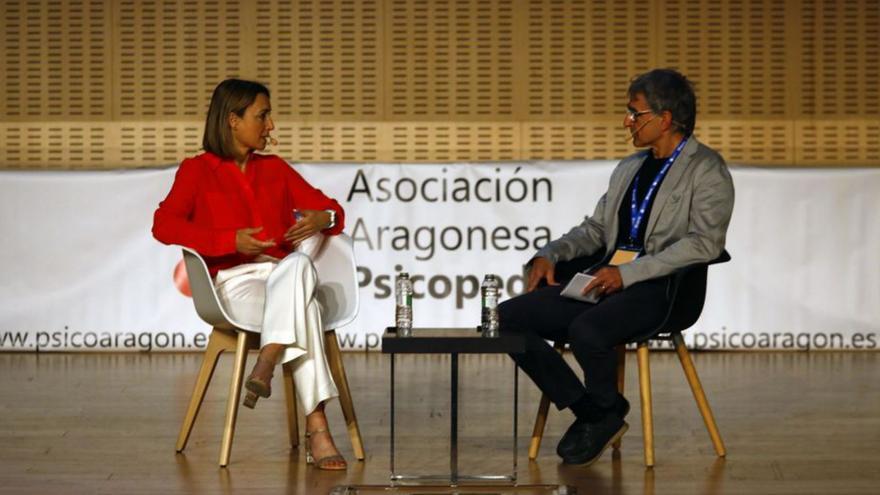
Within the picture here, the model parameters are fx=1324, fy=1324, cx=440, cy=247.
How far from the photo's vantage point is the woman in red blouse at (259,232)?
4.20 m

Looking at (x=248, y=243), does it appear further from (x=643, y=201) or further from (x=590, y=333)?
(x=643, y=201)

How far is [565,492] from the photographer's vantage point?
3736mm

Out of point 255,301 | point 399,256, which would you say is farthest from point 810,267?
point 255,301

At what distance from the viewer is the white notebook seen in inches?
173

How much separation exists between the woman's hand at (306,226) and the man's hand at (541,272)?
2.41 feet

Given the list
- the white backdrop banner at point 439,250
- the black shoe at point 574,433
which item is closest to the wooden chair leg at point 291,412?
the black shoe at point 574,433

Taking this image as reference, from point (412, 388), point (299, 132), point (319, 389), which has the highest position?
point (299, 132)

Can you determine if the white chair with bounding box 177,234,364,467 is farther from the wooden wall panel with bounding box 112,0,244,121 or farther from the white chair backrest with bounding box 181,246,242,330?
the wooden wall panel with bounding box 112,0,244,121

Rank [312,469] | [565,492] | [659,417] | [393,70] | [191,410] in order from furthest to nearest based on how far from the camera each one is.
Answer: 1. [393,70]
2. [659,417]
3. [191,410]
4. [312,469]
5. [565,492]

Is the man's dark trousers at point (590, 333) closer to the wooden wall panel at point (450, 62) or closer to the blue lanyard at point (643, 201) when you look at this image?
the blue lanyard at point (643, 201)

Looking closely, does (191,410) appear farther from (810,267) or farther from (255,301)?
(810,267)

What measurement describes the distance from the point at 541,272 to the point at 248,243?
1.00 metres

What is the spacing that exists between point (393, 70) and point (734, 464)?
5529mm

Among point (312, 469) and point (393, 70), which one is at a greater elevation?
point (393, 70)
